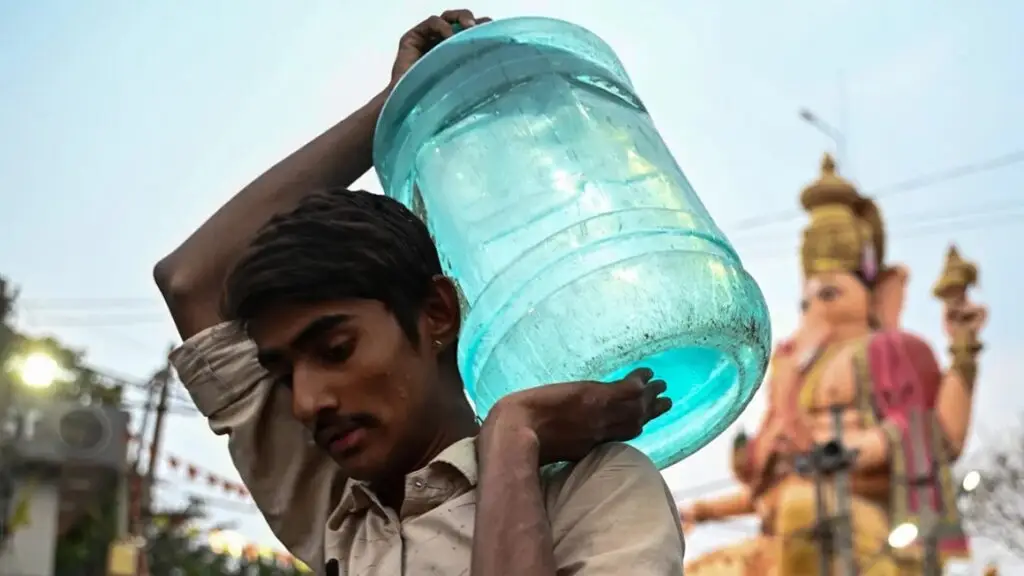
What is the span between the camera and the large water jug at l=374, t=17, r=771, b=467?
1.66 m

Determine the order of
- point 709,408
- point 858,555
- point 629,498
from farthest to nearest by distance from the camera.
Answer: point 858,555
point 709,408
point 629,498

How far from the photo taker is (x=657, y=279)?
1.66 m

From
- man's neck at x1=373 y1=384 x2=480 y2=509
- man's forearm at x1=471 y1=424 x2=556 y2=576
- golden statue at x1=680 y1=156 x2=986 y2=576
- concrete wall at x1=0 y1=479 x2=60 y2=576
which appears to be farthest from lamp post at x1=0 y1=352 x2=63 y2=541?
man's forearm at x1=471 y1=424 x2=556 y2=576

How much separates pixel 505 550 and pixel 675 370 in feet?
1.54

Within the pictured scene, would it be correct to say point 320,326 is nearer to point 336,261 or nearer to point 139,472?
point 336,261

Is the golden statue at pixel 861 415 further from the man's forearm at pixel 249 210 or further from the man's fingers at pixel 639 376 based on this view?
the man's fingers at pixel 639 376

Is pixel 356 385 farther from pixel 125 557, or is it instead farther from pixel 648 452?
pixel 125 557

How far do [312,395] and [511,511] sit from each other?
0.93 feet

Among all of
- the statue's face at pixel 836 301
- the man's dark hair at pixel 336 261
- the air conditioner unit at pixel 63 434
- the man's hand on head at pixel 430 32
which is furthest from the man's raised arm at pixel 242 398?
the statue's face at pixel 836 301

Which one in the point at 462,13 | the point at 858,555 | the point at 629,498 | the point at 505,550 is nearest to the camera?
the point at 505,550

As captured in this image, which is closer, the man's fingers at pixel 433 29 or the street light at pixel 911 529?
the man's fingers at pixel 433 29

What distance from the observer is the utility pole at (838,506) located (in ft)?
42.9

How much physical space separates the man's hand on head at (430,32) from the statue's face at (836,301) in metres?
14.8

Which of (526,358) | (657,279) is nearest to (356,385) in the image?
(526,358)
